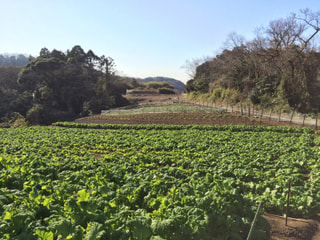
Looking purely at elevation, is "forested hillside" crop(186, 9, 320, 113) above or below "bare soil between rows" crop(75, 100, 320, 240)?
above

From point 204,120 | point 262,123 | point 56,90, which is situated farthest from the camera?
point 56,90

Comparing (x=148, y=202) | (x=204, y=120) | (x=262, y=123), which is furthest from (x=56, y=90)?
(x=148, y=202)

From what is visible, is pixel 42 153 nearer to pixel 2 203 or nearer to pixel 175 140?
pixel 175 140

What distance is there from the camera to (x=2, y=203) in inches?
177

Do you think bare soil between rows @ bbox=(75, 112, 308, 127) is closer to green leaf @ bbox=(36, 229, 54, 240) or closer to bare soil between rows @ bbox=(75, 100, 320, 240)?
bare soil between rows @ bbox=(75, 100, 320, 240)

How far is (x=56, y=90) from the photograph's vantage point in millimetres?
45812

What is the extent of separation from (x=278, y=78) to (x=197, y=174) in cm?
2468

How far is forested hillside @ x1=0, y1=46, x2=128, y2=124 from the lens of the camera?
41.3 m

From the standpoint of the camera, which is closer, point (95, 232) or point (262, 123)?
point (95, 232)

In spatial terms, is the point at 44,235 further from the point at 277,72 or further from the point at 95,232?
the point at 277,72

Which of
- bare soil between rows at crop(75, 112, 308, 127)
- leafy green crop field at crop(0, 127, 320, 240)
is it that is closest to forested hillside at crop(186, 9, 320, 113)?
bare soil between rows at crop(75, 112, 308, 127)

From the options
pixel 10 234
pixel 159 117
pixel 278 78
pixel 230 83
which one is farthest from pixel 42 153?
pixel 230 83

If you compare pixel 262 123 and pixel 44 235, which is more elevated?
pixel 262 123

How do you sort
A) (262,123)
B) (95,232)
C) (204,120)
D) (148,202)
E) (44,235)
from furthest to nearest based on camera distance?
(204,120) < (262,123) < (148,202) < (44,235) < (95,232)
